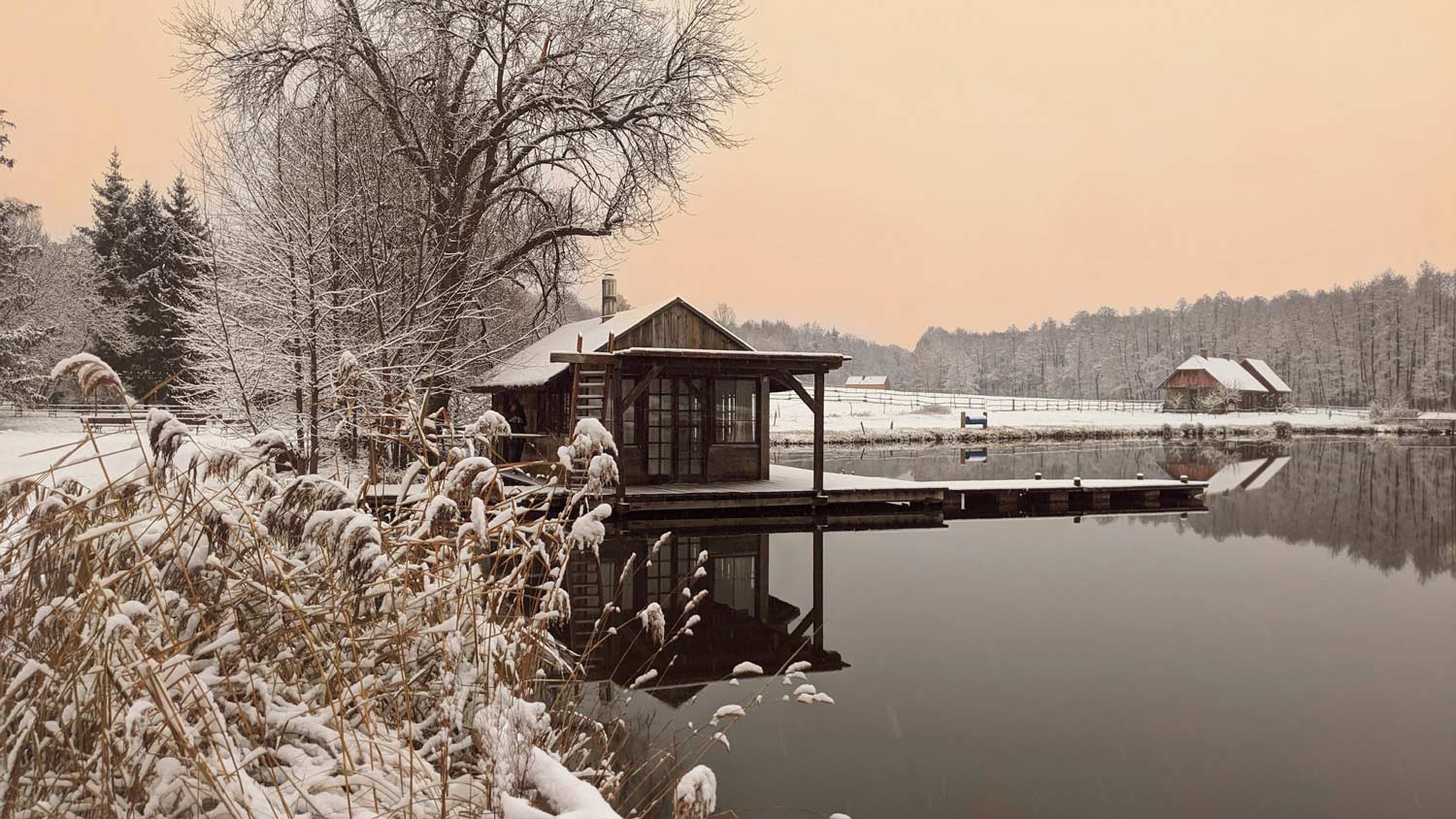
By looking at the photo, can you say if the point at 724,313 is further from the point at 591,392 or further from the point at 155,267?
the point at 591,392

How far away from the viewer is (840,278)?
85.6 m

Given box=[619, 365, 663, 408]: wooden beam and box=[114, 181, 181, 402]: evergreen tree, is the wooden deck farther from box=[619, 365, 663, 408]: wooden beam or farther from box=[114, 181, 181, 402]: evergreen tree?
box=[114, 181, 181, 402]: evergreen tree

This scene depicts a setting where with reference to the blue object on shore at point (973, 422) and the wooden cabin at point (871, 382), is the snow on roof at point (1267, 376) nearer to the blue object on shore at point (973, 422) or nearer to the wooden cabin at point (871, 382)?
the blue object on shore at point (973, 422)

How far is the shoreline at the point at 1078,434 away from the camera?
4047 centimetres

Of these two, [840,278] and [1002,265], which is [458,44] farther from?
[1002,265]

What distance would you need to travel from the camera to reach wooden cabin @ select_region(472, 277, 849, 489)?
16.0 meters

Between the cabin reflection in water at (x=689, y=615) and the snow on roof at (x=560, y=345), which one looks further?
the snow on roof at (x=560, y=345)

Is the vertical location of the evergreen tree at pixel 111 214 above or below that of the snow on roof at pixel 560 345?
above

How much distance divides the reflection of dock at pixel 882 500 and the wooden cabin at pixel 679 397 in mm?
623

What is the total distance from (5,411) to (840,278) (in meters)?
68.9

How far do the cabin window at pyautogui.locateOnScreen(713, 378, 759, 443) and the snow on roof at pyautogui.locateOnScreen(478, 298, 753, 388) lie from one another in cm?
89

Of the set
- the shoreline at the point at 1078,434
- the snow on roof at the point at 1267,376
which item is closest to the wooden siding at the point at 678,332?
the shoreline at the point at 1078,434

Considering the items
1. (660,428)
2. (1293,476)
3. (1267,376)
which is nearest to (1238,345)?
(1267,376)

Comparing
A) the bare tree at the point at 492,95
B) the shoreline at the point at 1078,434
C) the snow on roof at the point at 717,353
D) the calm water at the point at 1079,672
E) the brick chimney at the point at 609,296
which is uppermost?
the bare tree at the point at 492,95
